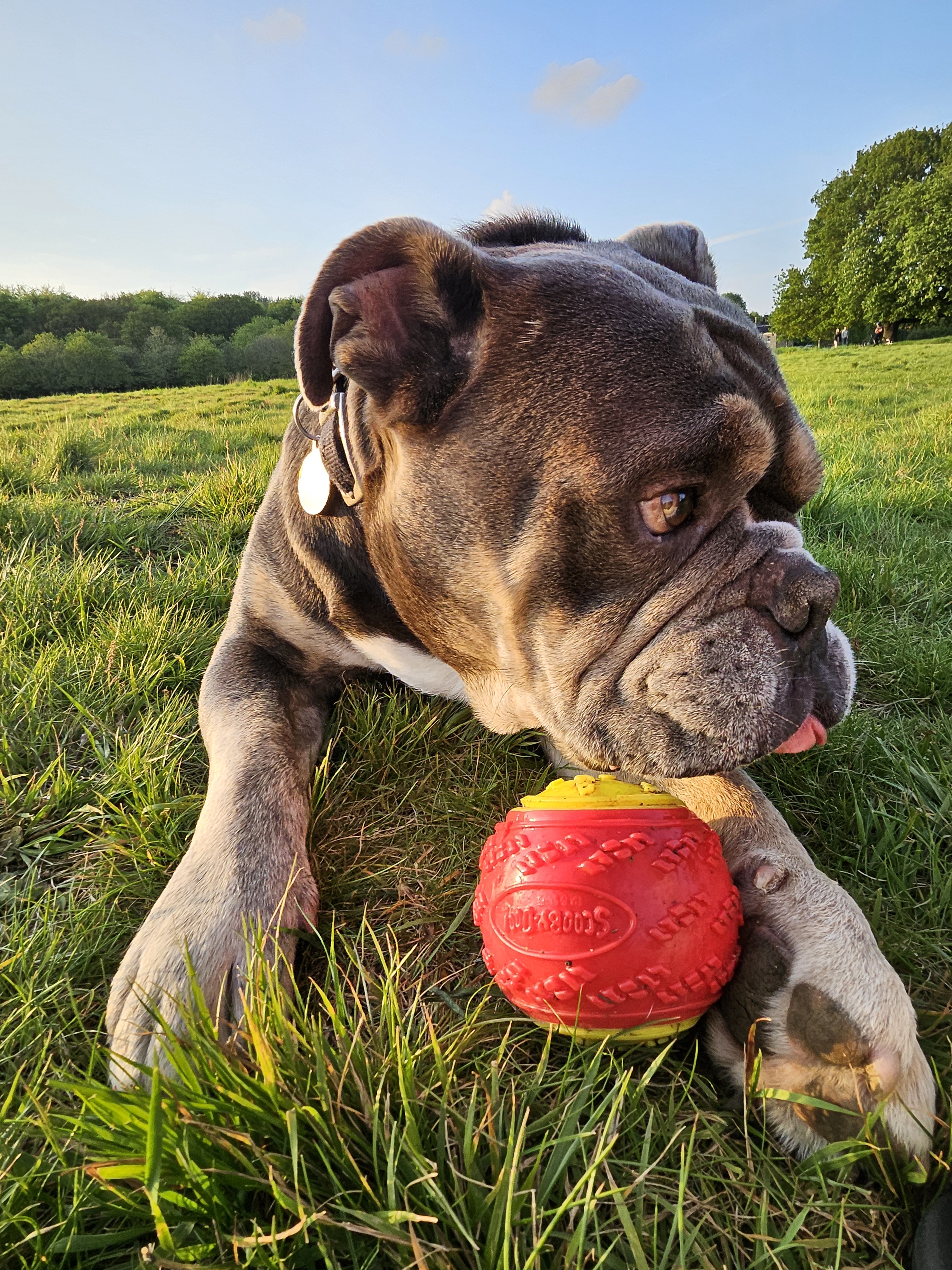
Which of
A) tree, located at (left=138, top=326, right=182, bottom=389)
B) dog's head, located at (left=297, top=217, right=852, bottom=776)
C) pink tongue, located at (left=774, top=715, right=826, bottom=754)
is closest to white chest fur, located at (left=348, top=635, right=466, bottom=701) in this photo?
dog's head, located at (left=297, top=217, right=852, bottom=776)

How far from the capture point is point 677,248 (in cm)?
326

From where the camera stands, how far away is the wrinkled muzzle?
209 cm

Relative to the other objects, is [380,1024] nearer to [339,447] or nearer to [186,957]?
[186,957]

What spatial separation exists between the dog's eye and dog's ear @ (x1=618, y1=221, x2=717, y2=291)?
147 centimetres

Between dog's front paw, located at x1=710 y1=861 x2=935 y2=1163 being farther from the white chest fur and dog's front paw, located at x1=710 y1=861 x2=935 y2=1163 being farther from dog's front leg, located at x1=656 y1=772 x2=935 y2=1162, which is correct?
the white chest fur

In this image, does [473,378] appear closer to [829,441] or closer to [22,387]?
[829,441]

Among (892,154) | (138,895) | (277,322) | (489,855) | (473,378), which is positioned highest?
(892,154)

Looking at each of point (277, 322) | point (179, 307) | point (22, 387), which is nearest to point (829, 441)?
point (277, 322)

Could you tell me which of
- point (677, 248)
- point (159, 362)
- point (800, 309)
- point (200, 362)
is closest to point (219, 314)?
point (159, 362)

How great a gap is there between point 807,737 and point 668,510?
804 mm

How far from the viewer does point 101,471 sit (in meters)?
7.43

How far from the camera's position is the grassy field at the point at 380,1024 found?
1.38 m

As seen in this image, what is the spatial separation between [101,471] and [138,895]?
6048 mm

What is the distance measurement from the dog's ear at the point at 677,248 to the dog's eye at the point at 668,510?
4.81 ft
